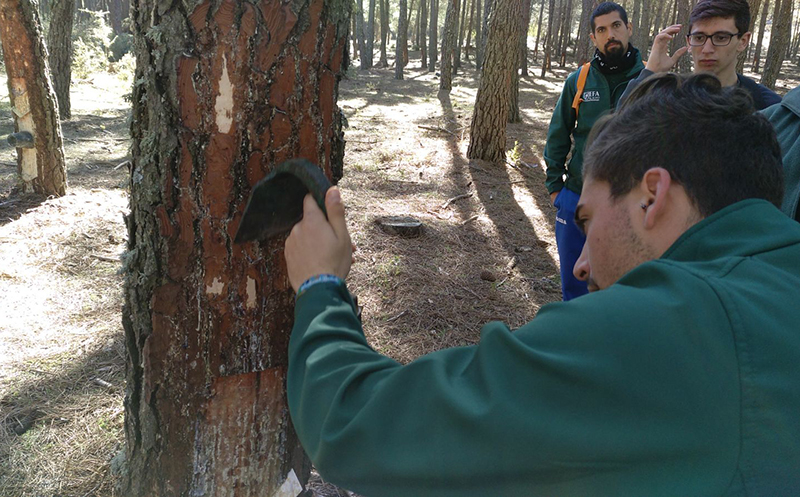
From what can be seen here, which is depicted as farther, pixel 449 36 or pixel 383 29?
pixel 383 29

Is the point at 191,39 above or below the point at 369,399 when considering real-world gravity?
above

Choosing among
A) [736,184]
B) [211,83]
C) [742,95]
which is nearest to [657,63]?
[742,95]

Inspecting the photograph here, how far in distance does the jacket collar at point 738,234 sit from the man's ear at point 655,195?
79 mm

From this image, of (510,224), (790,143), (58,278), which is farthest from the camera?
(510,224)

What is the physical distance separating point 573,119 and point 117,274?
3052 mm

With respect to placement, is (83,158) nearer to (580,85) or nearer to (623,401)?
(580,85)

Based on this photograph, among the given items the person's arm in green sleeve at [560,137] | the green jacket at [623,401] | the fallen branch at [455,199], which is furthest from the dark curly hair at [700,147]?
the fallen branch at [455,199]

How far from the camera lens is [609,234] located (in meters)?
1.20

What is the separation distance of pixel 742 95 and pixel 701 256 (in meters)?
0.45

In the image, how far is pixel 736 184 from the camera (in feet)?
3.59

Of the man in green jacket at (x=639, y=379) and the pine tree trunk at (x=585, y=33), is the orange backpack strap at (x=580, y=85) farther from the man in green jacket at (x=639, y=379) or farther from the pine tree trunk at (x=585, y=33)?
the pine tree trunk at (x=585, y=33)

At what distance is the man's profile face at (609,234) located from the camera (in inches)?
45.8

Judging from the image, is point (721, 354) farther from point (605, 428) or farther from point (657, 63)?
point (657, 63)

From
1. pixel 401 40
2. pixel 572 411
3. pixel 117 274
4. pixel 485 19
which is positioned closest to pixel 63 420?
pixel 117 274
